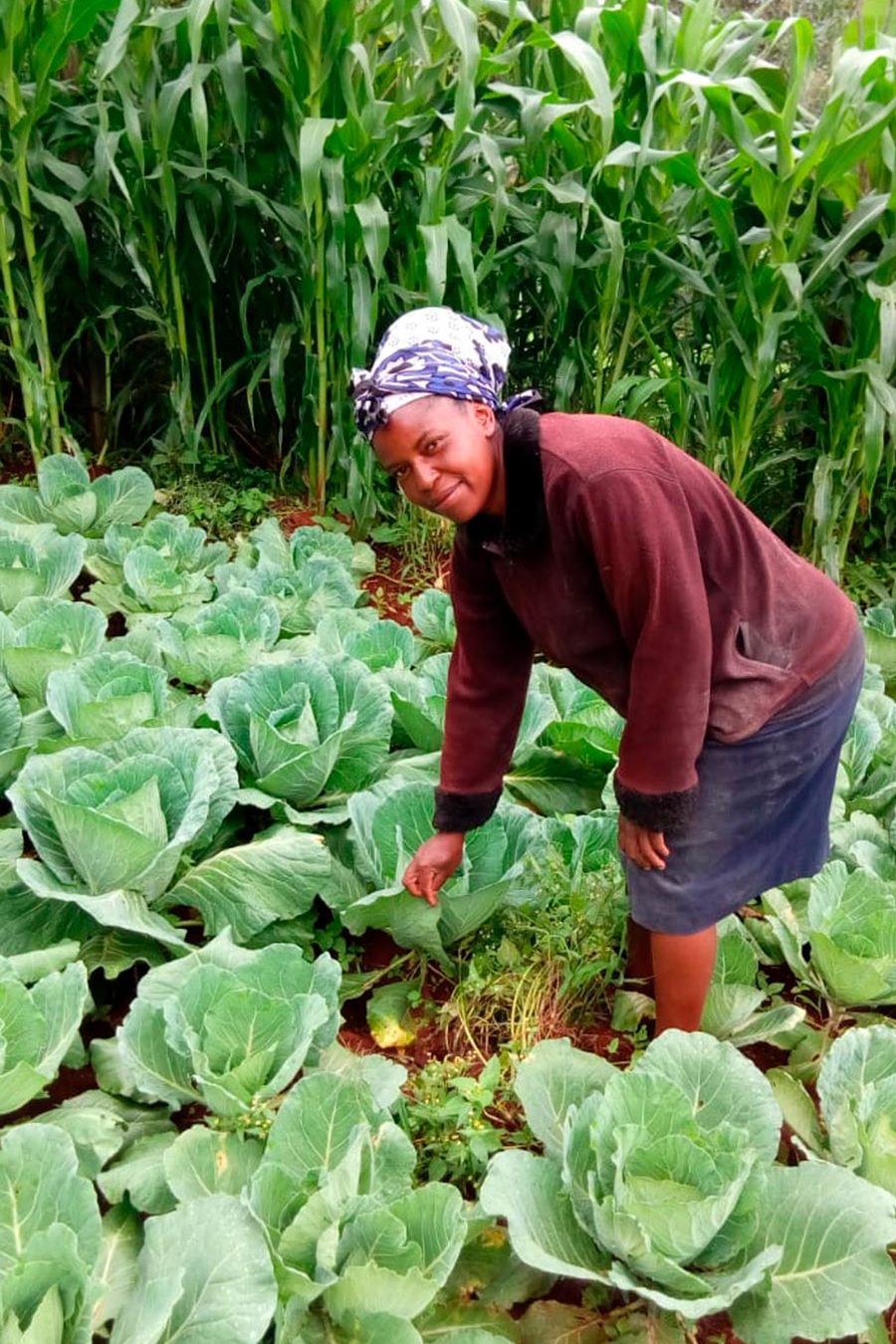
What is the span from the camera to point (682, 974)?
5.74 feet

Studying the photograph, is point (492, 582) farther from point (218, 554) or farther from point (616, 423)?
point (218, 554)

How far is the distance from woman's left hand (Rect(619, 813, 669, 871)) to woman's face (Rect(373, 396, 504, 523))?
0.56 m

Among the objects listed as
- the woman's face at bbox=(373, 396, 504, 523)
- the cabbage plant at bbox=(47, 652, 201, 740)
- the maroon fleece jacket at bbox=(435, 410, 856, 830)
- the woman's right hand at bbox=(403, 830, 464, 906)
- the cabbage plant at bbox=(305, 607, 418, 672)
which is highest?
the woman's face at bbox=(373, 396, 504, 523)

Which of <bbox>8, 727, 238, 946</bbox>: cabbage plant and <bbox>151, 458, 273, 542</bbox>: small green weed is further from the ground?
<bbox>8, 727, 238, 946</bbox>: cabbage plant

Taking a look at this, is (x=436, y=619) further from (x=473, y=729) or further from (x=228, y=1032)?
(x=228, y=1032)

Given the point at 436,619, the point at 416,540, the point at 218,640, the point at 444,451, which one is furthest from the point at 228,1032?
the point at 416,540

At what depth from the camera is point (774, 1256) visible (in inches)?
52.3

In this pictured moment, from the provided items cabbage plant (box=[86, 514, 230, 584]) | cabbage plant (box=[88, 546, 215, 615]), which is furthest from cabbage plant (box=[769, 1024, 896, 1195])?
cabbage plant (box=[86, 514, 230, 584])

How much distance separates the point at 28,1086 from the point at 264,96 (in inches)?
134

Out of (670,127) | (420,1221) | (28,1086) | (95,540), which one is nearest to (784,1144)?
(420,1221)

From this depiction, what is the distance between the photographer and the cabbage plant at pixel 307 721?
86.7 inches

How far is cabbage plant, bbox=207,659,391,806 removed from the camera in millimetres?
2201

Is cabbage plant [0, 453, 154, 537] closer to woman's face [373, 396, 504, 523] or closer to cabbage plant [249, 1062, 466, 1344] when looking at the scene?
woman's face [373, 396, 504, 523]

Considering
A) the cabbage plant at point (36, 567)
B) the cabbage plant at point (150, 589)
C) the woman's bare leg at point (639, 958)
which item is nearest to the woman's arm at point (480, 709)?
the woman's bare leg at point (639, 958)
